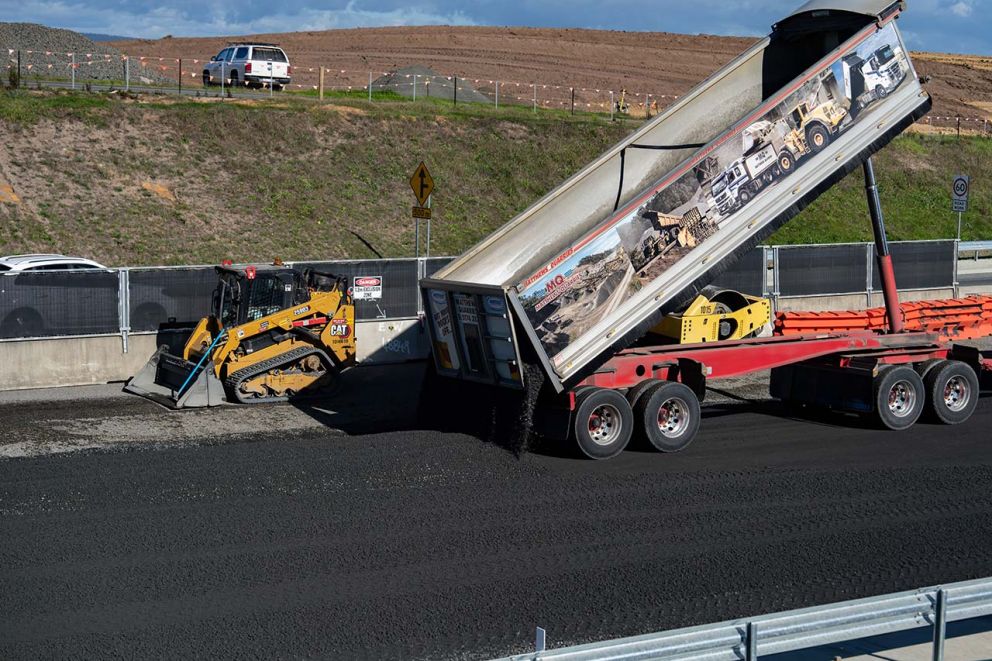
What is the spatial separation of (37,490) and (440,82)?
3555cm

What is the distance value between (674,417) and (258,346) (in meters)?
7.36

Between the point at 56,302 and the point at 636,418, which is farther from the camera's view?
the point at 56,302

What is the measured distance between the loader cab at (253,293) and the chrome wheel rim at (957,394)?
10303 millimetres

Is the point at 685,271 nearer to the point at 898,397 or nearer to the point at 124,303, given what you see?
the point at 898,397

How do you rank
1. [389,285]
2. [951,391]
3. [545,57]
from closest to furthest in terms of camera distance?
[951,391] < [389,285] < [545,57]

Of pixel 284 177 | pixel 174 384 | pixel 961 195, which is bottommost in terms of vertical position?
pixel 174 384

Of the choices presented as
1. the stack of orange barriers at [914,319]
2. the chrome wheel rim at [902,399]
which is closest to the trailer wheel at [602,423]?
the chrome wheel rim at [902,399]

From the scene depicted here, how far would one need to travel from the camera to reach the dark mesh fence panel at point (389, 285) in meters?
22.1

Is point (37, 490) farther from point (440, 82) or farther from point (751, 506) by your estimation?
point (440, 82)

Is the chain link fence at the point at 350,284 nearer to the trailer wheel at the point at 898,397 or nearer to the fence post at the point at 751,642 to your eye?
the trailer wheel at the point at 898,397

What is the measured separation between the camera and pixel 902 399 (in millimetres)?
16844

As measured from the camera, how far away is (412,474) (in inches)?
552

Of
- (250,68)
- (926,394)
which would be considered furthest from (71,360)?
(250,68)

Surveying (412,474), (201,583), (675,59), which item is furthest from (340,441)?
(675,59)
